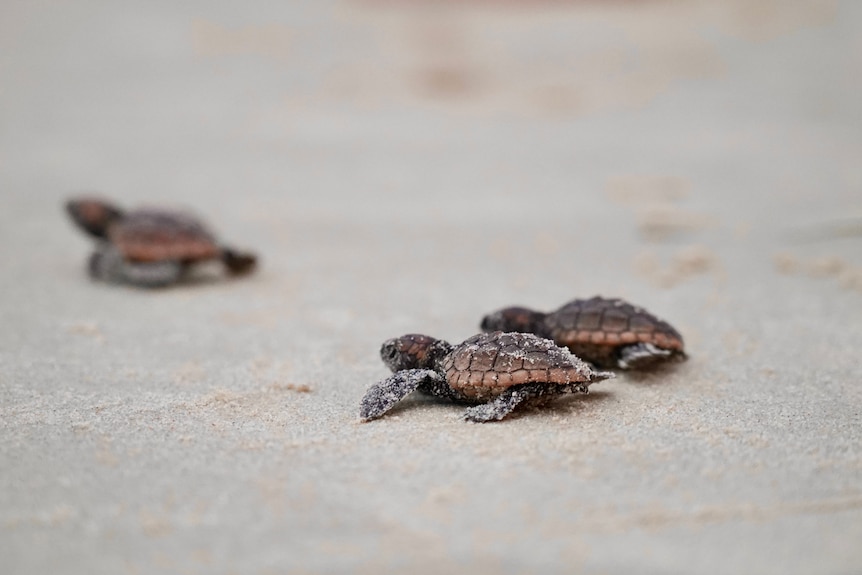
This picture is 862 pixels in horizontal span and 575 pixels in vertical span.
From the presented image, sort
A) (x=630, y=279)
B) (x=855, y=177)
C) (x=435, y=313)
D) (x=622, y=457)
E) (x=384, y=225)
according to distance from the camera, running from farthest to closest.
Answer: (x=855, y=177) → (x=384, y=225) → (x=630, y=279) → (x=435, y=313) → (x=622, y=457)

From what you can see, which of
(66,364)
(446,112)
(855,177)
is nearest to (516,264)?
(66,364)

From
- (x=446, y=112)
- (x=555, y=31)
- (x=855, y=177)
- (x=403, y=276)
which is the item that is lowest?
(x=403, y=276)

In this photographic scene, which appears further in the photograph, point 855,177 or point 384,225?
point 855,177

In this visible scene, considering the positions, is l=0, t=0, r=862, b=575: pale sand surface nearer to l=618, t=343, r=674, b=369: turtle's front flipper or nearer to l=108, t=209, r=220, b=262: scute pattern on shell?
l=618, t=343, r=674, b=369: turtle's front flipper

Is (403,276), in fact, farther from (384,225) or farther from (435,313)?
(384,225)

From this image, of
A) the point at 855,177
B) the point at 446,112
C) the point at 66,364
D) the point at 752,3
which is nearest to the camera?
the point at 66,364

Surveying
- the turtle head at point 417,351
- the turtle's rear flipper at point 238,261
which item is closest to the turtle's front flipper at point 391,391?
the turtle head at point 417,351

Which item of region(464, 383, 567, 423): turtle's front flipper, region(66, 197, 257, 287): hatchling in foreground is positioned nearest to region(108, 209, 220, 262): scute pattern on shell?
region(66, 197, 257, 287): hatchling in foreground
